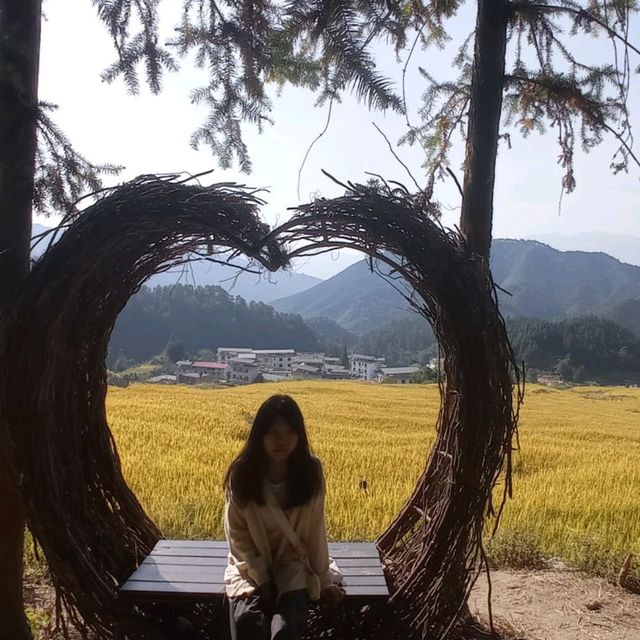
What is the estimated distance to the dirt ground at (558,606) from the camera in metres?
3.91

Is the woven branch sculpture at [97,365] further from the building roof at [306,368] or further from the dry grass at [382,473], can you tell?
the building roof at [306,368]

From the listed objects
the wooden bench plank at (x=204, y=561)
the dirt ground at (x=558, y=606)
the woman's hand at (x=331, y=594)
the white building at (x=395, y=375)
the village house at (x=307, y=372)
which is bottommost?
the white building at (x=395, y=375)

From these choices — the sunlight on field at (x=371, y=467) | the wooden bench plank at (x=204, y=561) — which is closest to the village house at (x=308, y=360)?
the sunlight on field at (x=371, y=467)

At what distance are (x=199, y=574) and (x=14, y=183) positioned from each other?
7.00 ft

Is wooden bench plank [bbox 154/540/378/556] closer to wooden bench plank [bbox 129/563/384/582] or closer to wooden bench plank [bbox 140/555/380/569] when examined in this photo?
wooden bench plank [bbox 140/555/380/569]

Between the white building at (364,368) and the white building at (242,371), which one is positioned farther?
the white building at (364,368)

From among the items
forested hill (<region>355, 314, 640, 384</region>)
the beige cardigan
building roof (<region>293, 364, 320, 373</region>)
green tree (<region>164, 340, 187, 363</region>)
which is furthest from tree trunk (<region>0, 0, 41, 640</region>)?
forested hill (<region>355, 314, 640, 384</region>)

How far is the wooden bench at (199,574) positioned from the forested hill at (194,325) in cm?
4255

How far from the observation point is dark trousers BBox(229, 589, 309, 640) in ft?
8.11

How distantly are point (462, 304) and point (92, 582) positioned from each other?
2.04 m

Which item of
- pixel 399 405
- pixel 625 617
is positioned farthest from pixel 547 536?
pixel 399 405

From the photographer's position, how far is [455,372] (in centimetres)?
305

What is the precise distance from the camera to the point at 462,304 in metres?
2.85

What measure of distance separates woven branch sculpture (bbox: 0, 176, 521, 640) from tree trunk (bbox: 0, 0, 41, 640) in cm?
40
